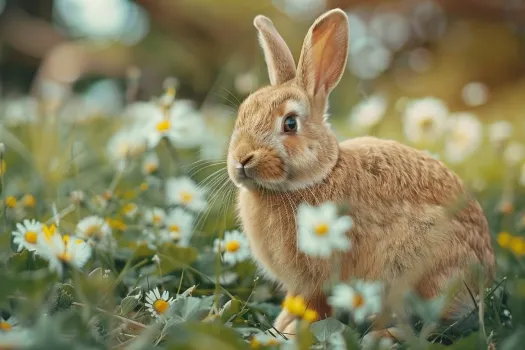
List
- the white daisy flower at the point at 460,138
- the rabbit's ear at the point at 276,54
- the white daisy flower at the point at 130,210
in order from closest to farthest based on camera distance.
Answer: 1. the rabbit's ear at the point at 276,54
2. the white daisy flower at the point at 130,210
3. the white daisy flower at the point at 460,138

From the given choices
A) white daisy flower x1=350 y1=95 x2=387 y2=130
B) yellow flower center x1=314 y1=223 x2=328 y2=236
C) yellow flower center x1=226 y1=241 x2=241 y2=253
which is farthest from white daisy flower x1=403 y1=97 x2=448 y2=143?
yellow flower center x1=314 y1=223 x2=328 y2=236

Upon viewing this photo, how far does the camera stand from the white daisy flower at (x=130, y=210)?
9.49 ft

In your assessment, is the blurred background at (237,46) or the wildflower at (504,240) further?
the blurred background at (237,46)

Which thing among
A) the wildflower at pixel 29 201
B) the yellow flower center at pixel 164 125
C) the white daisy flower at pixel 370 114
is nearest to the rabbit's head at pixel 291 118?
the yellow flower center at pixel 164 125

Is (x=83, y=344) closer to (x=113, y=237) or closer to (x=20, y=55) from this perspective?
(x=113, y=237)

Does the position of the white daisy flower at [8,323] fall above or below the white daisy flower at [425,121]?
below

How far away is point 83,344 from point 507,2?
8762mm

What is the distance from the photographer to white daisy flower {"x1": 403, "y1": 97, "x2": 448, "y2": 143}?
382 cm

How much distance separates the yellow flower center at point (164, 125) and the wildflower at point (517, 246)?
1.48 m

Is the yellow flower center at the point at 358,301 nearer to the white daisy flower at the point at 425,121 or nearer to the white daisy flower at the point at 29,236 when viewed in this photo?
the white daisy flower at the point at 29,236

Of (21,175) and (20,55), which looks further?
(20,55)

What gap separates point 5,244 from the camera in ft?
7.14

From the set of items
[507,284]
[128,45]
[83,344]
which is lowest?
[507,284]

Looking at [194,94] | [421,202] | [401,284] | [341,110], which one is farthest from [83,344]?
[194,94]
